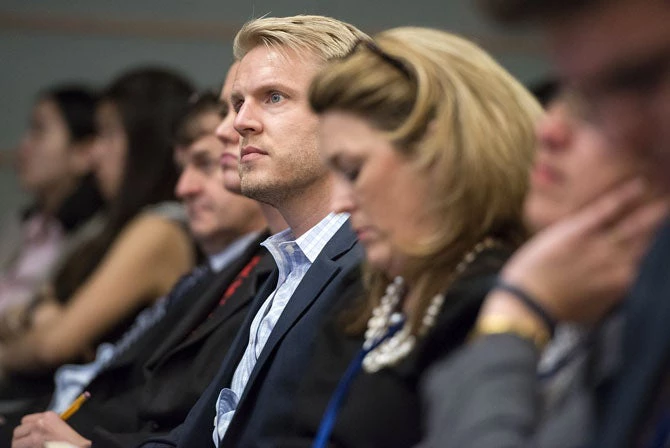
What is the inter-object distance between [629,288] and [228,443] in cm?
97

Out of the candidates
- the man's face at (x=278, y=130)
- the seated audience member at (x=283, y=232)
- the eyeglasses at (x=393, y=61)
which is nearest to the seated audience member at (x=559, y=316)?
the eyeglasses at (x=393, y=61)

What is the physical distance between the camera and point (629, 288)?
124 cm

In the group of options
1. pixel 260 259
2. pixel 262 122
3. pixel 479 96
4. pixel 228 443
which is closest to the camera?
pixel 479 96

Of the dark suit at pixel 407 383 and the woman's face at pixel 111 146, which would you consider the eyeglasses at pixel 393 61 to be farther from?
the woman's face at pixel 111 146

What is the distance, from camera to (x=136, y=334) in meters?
3.22

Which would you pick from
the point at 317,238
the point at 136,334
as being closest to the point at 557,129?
the point at 317,238

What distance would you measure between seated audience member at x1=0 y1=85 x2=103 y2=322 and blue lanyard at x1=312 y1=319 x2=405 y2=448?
2808 millimetres

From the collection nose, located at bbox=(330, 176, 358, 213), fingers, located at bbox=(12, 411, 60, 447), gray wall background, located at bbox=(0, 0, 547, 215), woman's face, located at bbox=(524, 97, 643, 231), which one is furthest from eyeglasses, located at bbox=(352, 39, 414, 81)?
gray wall background, located at bbox=(0, 0, 547, 215)

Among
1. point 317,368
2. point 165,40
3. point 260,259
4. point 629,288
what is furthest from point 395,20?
point 629,288

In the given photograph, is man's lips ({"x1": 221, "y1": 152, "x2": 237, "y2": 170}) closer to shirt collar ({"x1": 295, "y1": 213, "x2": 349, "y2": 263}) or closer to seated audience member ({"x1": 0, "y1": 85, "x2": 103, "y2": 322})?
shirt collar ({"x1": 295, "y1": 213, "x2": 349, "y2": 263})

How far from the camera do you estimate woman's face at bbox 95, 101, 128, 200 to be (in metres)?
3.92

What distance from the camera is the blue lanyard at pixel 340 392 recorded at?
61.4 inches

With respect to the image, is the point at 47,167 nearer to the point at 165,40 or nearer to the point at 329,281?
the point at 165,40

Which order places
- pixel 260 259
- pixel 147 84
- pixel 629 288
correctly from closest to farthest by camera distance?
pixel 629 288 < pixel 260 259 < pixel 147 84
